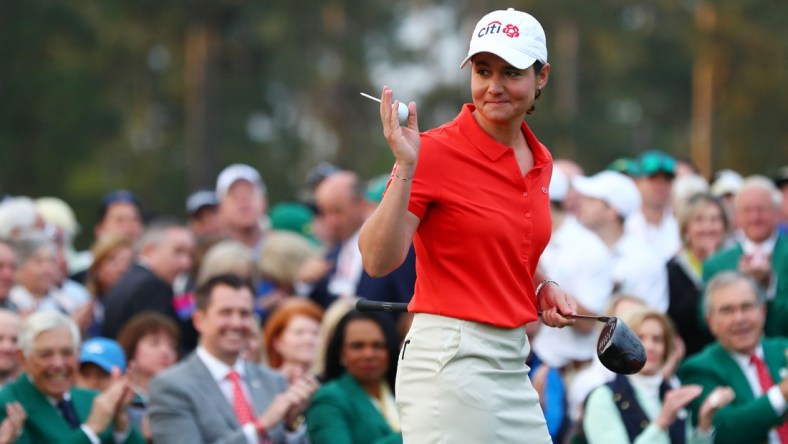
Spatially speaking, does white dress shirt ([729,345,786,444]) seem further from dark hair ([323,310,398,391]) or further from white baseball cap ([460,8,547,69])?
white baseball cap ([460,8,547,69])

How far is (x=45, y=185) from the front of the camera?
32375 mm

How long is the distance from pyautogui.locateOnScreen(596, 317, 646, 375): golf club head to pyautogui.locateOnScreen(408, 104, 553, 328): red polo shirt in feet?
1.01

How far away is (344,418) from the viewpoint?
27.2ft

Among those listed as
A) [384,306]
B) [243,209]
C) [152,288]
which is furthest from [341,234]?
[384,306]

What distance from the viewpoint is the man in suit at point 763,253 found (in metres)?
9.01

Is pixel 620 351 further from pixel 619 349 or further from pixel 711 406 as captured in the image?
pixel 711 406

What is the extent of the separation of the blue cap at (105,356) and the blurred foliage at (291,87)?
835 inches

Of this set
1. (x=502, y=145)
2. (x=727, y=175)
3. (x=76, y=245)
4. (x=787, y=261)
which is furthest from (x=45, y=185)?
(x=502, y=145)

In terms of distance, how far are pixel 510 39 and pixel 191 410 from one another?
11.9 ft

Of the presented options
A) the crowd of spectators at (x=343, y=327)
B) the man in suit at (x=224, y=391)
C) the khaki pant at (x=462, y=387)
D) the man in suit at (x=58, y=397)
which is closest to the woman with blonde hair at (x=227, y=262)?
the crowd of spectators at (x=343, y=327)

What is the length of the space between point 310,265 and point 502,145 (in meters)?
5.42

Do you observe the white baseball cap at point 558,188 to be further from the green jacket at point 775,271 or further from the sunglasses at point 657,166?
the sunglasses at point 657,166

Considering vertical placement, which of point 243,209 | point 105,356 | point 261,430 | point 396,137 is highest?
point 243,209

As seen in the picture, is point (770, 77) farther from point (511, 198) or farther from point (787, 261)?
point (511, 198)
